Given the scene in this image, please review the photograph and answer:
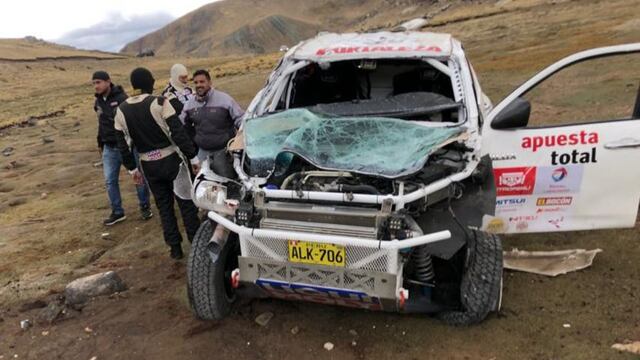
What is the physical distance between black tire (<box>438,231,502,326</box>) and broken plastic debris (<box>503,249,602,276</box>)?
0.88 metres

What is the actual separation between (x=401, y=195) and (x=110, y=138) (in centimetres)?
411

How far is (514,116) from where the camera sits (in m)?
3.73

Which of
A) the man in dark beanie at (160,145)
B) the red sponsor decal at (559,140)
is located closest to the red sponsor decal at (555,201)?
the red sponsor decal at (559,140)

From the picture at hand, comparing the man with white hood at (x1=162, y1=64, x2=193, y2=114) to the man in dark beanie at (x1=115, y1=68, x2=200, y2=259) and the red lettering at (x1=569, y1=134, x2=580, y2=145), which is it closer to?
the man in dark beanie at (x1=115, y1=68, x2=200, y2=259)

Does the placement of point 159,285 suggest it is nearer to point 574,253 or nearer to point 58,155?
point 574,253

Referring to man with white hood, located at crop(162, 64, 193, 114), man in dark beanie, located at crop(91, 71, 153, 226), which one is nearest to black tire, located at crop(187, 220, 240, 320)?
man in dark beanie, located at crop(91, 71, 153, 226)

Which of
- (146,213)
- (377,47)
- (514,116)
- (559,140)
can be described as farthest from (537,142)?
(146,213)

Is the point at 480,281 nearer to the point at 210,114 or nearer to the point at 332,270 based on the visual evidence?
the point at 332,270

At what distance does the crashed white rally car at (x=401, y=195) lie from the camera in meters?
3.03

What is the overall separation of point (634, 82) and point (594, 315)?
297 inches

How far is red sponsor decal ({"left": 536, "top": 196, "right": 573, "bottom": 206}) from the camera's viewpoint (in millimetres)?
3881

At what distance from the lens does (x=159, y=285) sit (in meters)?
4.58

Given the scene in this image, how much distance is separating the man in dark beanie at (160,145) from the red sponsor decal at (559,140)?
2.72 metres

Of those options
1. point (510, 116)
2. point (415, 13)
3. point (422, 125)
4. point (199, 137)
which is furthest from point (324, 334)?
point (415, 13)
